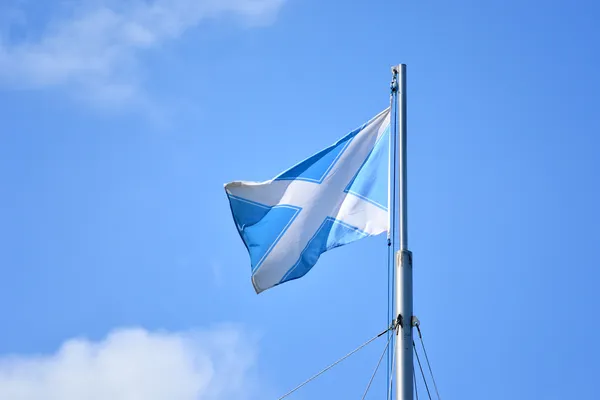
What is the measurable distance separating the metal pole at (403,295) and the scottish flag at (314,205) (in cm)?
80

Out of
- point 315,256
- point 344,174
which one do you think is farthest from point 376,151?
point 315,256

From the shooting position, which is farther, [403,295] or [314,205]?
[314,205]

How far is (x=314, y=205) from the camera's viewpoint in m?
16.6

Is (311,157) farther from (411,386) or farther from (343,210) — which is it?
(411,386)

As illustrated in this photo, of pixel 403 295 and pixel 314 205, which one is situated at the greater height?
pixel 314 205

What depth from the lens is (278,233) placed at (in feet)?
53.9

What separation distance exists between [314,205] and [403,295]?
2989 mm

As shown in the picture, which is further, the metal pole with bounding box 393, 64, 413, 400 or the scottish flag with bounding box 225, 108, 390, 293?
the scottish flag with bounding box 225, 108, 390, 293

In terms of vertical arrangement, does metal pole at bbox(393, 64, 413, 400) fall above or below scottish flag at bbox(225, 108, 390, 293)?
below

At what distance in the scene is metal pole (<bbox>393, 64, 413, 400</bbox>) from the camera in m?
13.5

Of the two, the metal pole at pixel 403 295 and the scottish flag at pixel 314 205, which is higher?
the scottish flag at pixel 314 205

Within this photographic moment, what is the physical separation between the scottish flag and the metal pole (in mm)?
804

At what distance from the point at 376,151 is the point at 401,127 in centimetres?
108

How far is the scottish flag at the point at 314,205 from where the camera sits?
1612 centimetres
